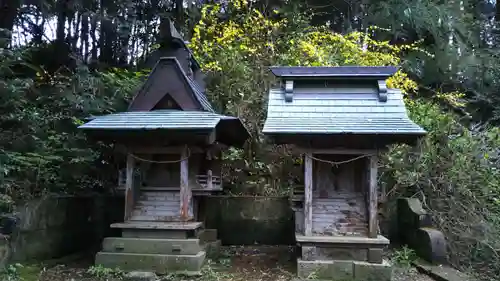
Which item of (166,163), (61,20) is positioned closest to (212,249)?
(166,163)

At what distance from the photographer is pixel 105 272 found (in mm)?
5934

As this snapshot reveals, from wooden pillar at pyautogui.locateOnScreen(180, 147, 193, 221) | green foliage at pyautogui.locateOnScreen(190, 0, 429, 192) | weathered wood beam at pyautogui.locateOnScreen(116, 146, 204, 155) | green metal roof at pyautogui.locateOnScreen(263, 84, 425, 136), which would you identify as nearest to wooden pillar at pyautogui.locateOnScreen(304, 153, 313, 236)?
green metal roof at pyautogui.locateOnScreen(263, 84, 425, 136)

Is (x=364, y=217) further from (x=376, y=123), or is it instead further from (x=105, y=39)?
(x=105, y=39)

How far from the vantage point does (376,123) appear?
19.3 ft

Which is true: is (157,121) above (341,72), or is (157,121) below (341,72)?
below

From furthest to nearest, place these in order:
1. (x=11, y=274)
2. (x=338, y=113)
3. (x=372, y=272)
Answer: (x=338, y=113) < (x=372, y=272) < (x=11, y=274)

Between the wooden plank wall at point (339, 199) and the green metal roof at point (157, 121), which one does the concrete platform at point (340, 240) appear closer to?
the wooden plank wall at point (339, 199)

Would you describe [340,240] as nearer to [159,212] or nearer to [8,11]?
[159,212]

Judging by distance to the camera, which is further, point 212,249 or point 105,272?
point 212,249

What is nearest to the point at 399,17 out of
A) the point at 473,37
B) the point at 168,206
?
the point at 473,37

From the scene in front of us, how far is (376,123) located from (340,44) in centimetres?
445

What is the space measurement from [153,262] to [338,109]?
3737 millimetres

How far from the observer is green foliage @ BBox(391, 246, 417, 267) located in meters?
6.91

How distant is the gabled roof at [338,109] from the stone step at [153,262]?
231 cm
